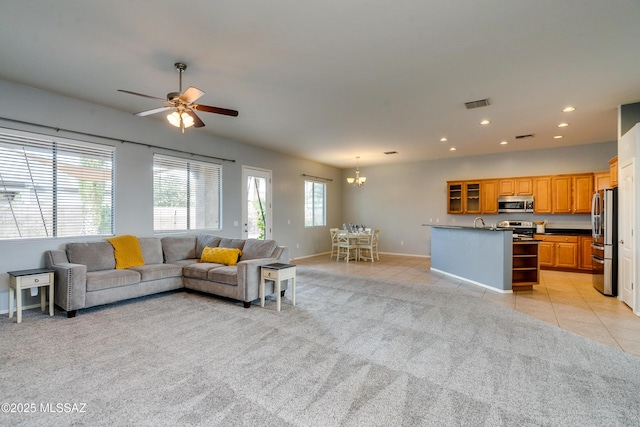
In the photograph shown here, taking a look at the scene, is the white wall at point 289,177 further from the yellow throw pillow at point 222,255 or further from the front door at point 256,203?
the yellow throw pillow at point 222,255

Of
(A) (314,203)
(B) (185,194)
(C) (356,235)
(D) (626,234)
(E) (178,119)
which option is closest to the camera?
(E) (178,119)

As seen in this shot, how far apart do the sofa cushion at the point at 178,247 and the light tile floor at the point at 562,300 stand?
2984 mm

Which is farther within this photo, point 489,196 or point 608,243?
point 489,196

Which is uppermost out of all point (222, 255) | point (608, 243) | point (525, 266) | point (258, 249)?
point (608, 243)

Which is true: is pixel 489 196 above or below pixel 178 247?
above

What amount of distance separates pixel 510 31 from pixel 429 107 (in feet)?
6.49

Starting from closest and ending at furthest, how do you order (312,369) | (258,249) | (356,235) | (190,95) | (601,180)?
1. (312,369)
2. (190,95)
3. (258,249)
4. (601,180)
5. (356,235)

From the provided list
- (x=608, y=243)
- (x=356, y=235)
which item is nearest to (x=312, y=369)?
(x=608, y=243)

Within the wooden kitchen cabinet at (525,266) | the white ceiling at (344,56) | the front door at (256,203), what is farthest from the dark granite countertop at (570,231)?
the front door at (256,203)

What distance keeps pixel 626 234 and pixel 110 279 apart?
7173 mm

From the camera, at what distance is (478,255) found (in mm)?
5629

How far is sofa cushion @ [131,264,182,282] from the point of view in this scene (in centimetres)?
451

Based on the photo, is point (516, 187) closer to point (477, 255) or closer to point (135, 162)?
point (477, 255)

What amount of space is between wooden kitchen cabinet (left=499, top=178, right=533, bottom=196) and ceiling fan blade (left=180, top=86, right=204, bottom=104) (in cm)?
783
